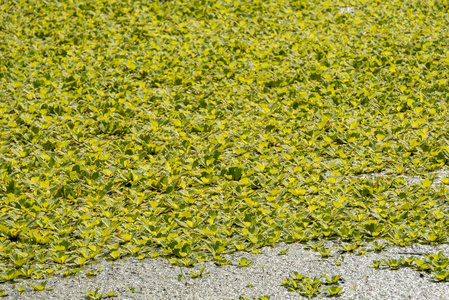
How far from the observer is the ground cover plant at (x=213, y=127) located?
149 inches

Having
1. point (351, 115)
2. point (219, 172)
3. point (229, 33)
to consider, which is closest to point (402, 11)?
point (229, 33)

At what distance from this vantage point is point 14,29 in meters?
7.24

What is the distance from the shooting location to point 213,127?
17.0 feet

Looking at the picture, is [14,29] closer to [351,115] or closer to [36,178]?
[36,178]

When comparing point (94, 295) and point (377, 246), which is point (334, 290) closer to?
point (377, 246)

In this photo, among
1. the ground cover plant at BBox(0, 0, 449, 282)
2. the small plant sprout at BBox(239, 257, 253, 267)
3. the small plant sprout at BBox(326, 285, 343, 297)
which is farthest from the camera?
the ground cover plant at BBox(0, 0, 449, 282)

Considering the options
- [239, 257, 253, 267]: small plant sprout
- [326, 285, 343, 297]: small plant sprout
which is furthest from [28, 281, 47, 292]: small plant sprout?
[326, 285, 343, 297]: small plant sprout

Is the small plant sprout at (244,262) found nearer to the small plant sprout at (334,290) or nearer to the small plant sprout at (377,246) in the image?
the small plant sprout at (334,290)

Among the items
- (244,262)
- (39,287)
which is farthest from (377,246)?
(39,287)

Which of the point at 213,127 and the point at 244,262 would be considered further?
the point at 213,127

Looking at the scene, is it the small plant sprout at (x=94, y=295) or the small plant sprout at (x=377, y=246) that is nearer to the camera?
the small plant sprout at (x=94, y=295)

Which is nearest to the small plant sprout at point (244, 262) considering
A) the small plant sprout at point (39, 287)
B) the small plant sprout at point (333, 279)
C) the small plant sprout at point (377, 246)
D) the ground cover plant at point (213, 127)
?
the ground cover plant at point (213, 127)

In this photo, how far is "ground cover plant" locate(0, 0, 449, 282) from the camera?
3.78 meters

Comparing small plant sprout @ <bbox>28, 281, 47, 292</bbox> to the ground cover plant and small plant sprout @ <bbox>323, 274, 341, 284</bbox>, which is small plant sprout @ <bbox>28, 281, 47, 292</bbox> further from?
small plant sprout @ <bbox>323, 274, 341, 284</bbox>
